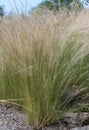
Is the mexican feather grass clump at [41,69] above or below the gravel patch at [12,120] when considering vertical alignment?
above

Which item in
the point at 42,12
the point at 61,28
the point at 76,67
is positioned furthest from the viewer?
the point at 42,12

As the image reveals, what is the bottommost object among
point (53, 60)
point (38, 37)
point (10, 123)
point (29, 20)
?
point (10, 123)

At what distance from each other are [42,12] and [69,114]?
1.58 meters

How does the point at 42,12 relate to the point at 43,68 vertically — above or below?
above

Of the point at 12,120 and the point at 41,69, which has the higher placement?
the point at 41,69

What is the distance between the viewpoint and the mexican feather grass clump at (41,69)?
11.9ft

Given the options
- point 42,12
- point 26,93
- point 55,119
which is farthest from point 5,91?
point 42,12

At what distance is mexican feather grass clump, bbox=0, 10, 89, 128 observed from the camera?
362cm

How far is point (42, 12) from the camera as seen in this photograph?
189 inches

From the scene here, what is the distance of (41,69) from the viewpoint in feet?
11.9

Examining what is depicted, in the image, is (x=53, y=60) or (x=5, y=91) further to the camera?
(x=5, y=91)

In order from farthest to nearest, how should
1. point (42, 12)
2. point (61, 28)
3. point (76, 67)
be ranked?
point (42, 12) → point (61, 28) → point (76, 67)

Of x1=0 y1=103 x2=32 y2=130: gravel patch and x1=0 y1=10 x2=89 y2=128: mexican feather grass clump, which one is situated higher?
x1=0 y1=10 x2=89 y2=128: mexican feather grass clump

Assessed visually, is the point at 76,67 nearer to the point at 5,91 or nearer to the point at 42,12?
the point at 5,91
